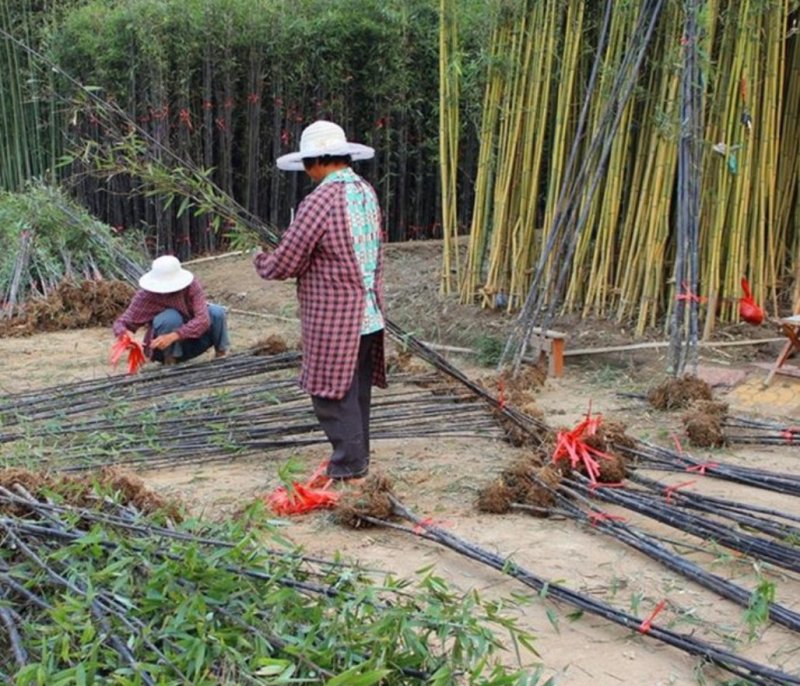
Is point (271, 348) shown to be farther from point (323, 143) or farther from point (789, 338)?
point (789, 338)

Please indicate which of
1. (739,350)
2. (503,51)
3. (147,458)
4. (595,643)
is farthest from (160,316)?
(595,643)

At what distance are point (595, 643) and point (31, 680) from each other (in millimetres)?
1327

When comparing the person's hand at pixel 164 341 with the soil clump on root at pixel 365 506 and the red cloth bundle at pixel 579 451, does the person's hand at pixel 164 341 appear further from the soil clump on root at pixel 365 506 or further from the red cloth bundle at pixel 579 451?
the red cloth bundle at pixel 579 451

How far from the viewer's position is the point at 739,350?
572 cm

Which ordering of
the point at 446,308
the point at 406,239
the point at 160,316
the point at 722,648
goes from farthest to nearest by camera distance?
the point at 406,239, the point at 446,308, the point at 160,316, the point at 722,648

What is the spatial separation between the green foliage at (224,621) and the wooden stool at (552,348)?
125 inches

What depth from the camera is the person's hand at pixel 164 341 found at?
17.6ft

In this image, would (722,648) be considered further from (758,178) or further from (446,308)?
(446,308)

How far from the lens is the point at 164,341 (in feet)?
17.6

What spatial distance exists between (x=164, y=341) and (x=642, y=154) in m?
2.74

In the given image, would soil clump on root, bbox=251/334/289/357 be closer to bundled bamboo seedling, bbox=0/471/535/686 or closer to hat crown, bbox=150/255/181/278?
hat crown, bbox=150/255/181/278

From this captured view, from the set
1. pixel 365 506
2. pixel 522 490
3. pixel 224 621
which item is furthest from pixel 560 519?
pixel 224 621

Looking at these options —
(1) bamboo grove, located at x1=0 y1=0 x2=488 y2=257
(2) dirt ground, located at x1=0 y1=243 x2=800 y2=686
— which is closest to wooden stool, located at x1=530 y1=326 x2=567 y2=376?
(2) dirt ground, located at x1=0 y1=243 x2=800 y2=686

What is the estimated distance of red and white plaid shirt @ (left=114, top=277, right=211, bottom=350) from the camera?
5484 millimetres
